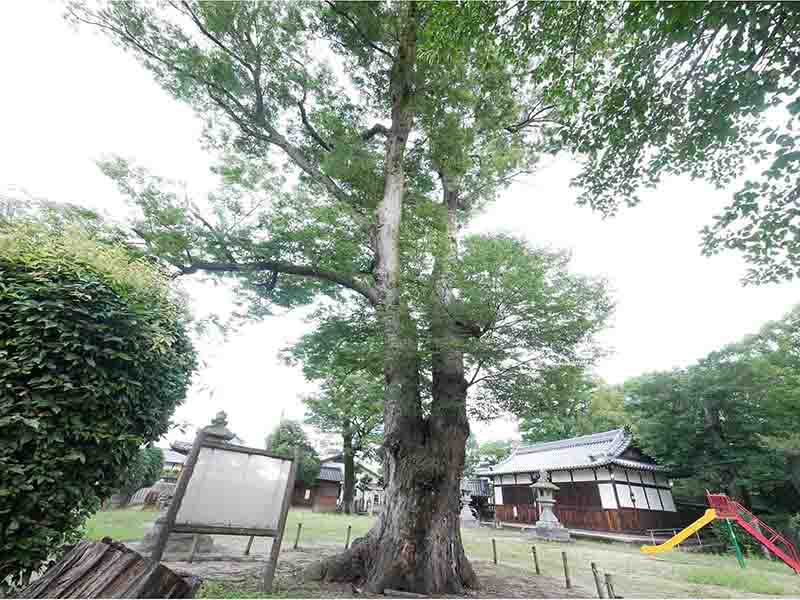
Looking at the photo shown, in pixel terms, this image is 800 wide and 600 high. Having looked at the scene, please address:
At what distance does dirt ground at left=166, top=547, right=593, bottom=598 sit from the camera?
4.70 metres

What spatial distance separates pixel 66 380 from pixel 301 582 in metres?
4.18

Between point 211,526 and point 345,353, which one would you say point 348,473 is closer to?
point 345,353

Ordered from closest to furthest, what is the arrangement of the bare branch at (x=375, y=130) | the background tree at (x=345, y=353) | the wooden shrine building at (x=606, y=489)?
the background tree at (x=345, y=353), the bare branch at (x=375, y=130), the wooden shrine building at (x=606, y=489)

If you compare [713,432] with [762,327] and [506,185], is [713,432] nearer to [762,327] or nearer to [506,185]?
[762,327]

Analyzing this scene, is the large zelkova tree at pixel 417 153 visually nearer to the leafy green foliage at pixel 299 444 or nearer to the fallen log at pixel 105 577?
the fallen log at pixel 105 577

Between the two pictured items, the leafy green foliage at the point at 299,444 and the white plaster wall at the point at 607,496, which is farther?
the leafy green foliage at the point at 299,444

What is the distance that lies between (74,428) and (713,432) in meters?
20.8

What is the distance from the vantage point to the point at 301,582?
5184 millimetres

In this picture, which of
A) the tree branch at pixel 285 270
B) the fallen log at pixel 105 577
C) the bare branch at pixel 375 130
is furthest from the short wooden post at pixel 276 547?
the bare branch at pixel 375 130

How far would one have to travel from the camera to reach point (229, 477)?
4.52m

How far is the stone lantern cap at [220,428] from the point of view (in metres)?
7.61

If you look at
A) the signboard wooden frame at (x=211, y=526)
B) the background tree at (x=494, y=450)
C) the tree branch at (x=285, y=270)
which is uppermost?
the background tree at (x=494, y=450)

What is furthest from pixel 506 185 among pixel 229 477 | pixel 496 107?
pixel 229 477

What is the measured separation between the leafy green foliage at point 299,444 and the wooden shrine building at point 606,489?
13.8 metres
